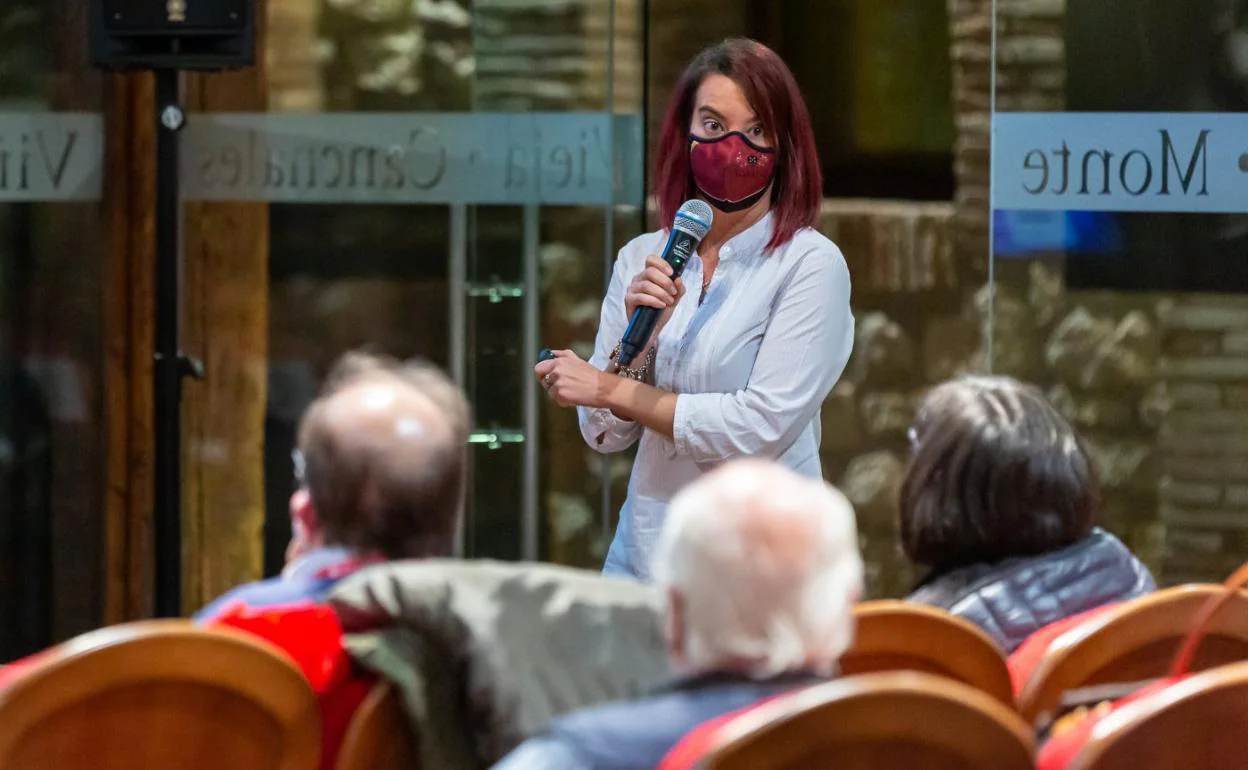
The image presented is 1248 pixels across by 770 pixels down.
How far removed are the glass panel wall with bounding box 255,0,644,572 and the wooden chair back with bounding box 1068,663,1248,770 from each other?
371 cm

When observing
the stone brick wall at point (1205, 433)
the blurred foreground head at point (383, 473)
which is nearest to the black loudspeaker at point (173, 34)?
the stone brick wall at point (1205, 433)

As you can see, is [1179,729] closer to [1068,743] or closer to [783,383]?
[1068,743]

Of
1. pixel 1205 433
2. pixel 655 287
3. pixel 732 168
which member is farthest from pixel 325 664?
pixel 1205 433

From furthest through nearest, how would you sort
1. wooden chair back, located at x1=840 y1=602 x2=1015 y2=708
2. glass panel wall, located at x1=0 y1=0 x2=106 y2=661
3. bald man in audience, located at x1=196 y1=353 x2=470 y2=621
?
glass panel wall, located at x1=0 y1=0 x2=106 y2=661, wooden chair back, located at x1=840 y1=602 x2=1015 y2=708, bald man in audience, located at x1=196 y1=353 x2=470 y2=621

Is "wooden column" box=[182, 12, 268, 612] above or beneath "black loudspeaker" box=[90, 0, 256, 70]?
beneath

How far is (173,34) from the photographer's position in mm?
4676

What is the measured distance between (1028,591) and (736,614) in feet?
2.73

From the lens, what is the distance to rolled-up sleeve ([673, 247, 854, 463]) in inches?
119

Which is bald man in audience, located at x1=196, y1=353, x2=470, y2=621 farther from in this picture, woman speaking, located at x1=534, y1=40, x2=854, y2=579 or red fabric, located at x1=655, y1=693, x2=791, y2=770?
woman speaking, located at x1=534, y1=40, x2=854, y2=579

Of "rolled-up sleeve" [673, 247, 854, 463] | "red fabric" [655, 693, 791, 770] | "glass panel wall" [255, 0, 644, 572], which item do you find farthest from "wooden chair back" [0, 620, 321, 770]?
"glass panel wall" [255, 0, 644, 572]

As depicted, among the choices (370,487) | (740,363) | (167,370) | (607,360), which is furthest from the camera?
(167,370)

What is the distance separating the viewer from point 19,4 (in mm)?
5371

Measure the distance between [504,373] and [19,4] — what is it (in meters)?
1.70

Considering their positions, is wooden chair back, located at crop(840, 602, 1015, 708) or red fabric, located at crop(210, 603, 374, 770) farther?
wooden chair back, located at crop(840, 602, 1015, 708)
